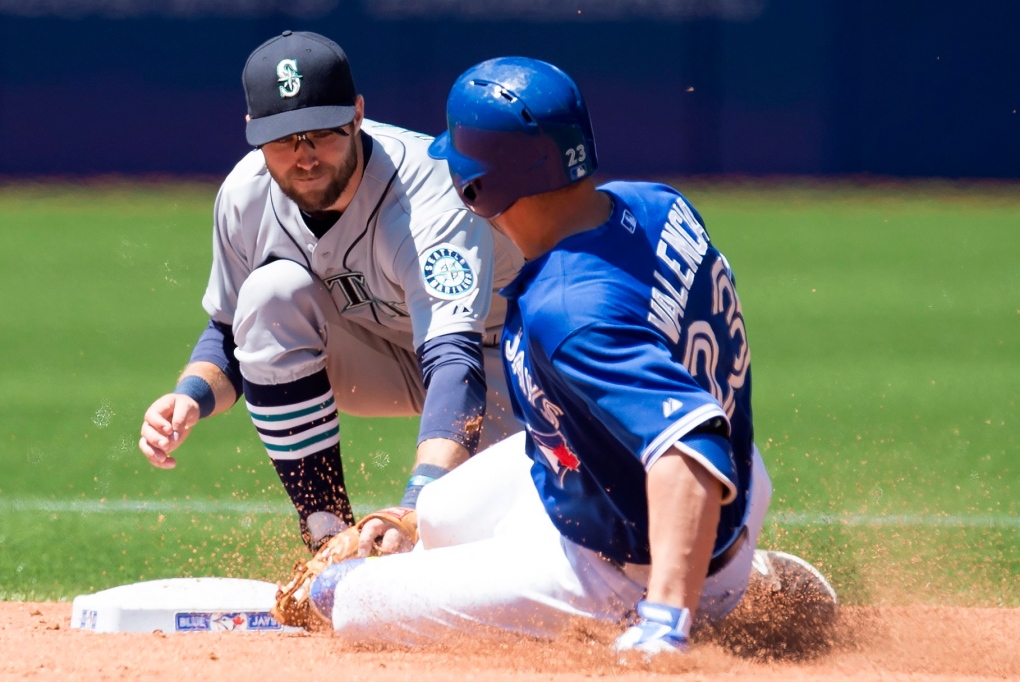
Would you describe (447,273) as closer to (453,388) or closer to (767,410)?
(453,388)

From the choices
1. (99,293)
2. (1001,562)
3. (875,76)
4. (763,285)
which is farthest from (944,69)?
(1001,562)

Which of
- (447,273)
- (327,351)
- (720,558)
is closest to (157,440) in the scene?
(327,351)

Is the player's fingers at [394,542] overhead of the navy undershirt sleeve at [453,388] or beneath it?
beneath

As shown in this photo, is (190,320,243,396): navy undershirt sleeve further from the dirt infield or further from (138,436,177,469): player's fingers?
the dirt infield

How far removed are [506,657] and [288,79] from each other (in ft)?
6.25

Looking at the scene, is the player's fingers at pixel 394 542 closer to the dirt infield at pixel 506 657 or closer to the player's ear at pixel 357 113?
the dirt infield at pixel 506 657

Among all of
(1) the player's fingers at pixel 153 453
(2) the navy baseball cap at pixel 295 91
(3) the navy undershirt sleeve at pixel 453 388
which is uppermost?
(2) the navy baseball cap at pixel 295 91

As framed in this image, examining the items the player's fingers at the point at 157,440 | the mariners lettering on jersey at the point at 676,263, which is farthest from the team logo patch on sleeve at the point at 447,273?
the mariners lettering on jersey at the point at 676,263

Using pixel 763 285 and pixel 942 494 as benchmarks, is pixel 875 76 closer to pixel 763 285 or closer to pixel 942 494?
pixel 763 285

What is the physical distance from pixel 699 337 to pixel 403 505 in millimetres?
1179

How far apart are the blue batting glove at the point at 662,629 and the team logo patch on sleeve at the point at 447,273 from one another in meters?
1.69

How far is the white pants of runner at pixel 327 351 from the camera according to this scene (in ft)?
13.7

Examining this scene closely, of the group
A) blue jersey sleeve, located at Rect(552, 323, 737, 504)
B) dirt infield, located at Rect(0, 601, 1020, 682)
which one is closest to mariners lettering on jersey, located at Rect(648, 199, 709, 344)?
blue jersey sleeve, located at Rect(552, 323, 737, 504)

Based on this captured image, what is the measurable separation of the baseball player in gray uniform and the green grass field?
547 mm
